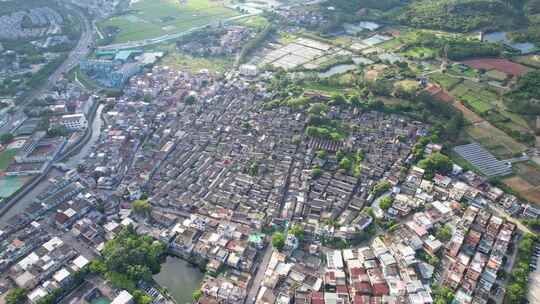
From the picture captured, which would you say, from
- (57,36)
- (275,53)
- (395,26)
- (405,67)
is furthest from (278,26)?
(57,36)

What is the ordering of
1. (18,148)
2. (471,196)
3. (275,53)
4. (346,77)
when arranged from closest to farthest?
1. (471,196)
2. (18,148)
3. (346,77)
4. (275,53)

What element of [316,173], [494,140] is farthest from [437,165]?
[316,173]

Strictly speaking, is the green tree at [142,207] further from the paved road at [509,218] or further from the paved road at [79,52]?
the paved road at [79,52]

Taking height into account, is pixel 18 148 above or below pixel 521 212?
above

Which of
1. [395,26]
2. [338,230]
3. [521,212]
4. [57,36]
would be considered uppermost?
[57,36]

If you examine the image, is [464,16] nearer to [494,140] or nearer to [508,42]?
[508,42]

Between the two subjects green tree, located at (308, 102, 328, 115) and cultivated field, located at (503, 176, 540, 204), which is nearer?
cultivated field, located at (503, 176, 540, 204)

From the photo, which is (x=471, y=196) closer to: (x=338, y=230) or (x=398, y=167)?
(x=398, y=167)

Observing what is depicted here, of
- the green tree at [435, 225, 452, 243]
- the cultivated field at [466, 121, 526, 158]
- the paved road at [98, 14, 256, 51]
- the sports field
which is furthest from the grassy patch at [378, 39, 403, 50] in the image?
the green tree at [435, 225, 452, 243]

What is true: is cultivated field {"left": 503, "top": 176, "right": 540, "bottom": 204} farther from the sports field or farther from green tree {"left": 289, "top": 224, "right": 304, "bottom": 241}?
the sports field
